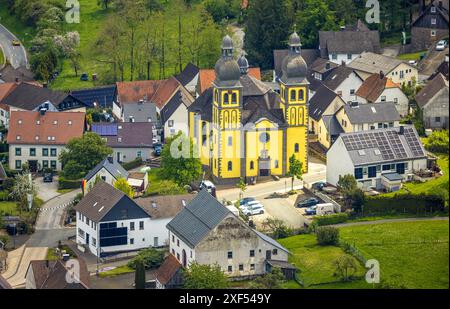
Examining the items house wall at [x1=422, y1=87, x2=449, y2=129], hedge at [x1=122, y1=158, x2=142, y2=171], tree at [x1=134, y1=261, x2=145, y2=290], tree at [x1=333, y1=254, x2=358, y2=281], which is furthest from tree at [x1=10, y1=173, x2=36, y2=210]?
house wall at [x1=422, y1=87, x2=449, y2=129]

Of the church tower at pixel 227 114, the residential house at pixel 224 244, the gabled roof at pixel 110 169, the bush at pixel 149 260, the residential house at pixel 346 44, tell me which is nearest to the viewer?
the residential house at pixel 224 244

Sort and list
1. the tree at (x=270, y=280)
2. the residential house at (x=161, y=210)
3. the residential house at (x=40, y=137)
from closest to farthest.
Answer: the tree at (x=270, y=280)
the residential house at (x=161, y=210)
the residential house at (x=40, y=137)

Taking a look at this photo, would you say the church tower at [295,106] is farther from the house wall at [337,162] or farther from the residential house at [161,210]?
the residential house at [161,210]

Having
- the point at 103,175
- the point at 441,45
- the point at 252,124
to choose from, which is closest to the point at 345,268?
the point at 252,124

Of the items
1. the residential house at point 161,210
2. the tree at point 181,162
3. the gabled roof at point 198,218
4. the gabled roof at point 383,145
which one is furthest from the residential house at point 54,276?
the gabled roof at point 383,145

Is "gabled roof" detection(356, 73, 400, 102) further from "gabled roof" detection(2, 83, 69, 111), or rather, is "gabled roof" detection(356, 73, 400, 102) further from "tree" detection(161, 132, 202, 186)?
"gabled roof" detection(2, 83, 69, 111)
